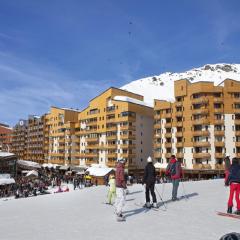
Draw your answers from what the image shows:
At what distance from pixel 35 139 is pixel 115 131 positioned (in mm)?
51656

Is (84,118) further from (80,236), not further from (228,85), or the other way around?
(80,236)

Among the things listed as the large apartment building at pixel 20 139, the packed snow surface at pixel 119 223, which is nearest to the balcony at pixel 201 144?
the packed snow surface at pixel 119 223

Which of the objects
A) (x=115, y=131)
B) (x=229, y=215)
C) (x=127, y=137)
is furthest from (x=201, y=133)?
(x=229, y=215)

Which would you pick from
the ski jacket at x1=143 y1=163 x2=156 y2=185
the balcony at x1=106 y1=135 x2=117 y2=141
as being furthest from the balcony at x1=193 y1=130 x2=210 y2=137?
the ski jacket at x1=143 y1=163 x2=156 y2=185

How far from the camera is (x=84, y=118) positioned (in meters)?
94.5

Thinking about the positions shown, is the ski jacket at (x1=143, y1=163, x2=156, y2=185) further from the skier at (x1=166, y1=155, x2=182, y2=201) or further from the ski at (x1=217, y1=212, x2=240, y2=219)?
the skier at (x1=166, y1=155, x2=182, y2=201)

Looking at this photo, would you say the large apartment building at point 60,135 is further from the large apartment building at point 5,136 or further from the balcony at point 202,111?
the large apartment building at point 5,136

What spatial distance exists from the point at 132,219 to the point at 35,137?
11876cm

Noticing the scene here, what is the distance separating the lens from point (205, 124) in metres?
69.8

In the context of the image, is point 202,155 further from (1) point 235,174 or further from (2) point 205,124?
(1) point 235,174

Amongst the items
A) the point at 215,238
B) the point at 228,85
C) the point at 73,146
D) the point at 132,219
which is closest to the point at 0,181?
the point at 132,219

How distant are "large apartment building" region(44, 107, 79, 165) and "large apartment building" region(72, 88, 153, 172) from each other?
7.22m

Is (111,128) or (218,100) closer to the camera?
(218,100)

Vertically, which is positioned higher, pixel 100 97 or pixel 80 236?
pixel 100 97
